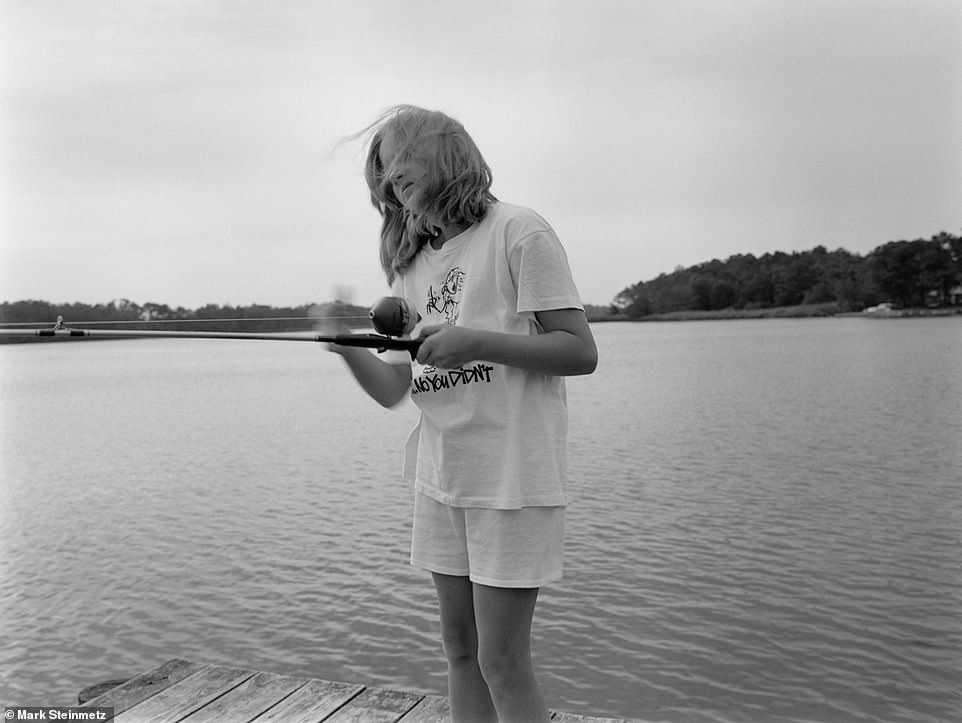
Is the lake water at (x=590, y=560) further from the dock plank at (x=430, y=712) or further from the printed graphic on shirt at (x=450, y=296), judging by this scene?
the printed graphic on shirt at (x=450, y=296)

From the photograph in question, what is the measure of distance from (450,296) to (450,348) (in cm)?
27

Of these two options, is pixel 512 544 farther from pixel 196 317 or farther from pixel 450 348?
pixel 196 317

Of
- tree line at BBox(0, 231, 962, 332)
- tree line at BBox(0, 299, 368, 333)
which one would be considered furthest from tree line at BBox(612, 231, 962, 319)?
tree line at BBox(0, 299, 368, 333)

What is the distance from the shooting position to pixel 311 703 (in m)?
2.72

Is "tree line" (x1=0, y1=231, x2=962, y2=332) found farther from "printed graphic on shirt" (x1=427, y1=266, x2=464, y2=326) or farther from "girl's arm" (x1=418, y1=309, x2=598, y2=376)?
"girl's arm" (x1=418, y1=309, x2=598, y2=376)

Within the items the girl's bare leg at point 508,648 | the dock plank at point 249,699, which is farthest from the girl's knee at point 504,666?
the dock plank at point 249,699

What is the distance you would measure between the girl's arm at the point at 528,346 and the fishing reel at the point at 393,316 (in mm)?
46

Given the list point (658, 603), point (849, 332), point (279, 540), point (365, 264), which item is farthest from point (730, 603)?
point (849, 332)

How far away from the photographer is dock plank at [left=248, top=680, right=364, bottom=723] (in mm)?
2633

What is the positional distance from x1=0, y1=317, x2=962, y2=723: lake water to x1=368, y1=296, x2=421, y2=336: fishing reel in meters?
3.09

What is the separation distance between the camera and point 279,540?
689 cm

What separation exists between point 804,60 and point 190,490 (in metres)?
27.7

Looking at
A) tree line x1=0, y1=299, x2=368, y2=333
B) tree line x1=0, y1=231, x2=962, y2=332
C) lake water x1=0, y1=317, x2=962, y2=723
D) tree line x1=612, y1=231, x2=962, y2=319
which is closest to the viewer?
tree line x1=0, y1=299, x2=368, y2=333

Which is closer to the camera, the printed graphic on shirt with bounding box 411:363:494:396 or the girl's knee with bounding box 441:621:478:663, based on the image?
the printed graphic on shirt with bounding box 411:363:494:396
